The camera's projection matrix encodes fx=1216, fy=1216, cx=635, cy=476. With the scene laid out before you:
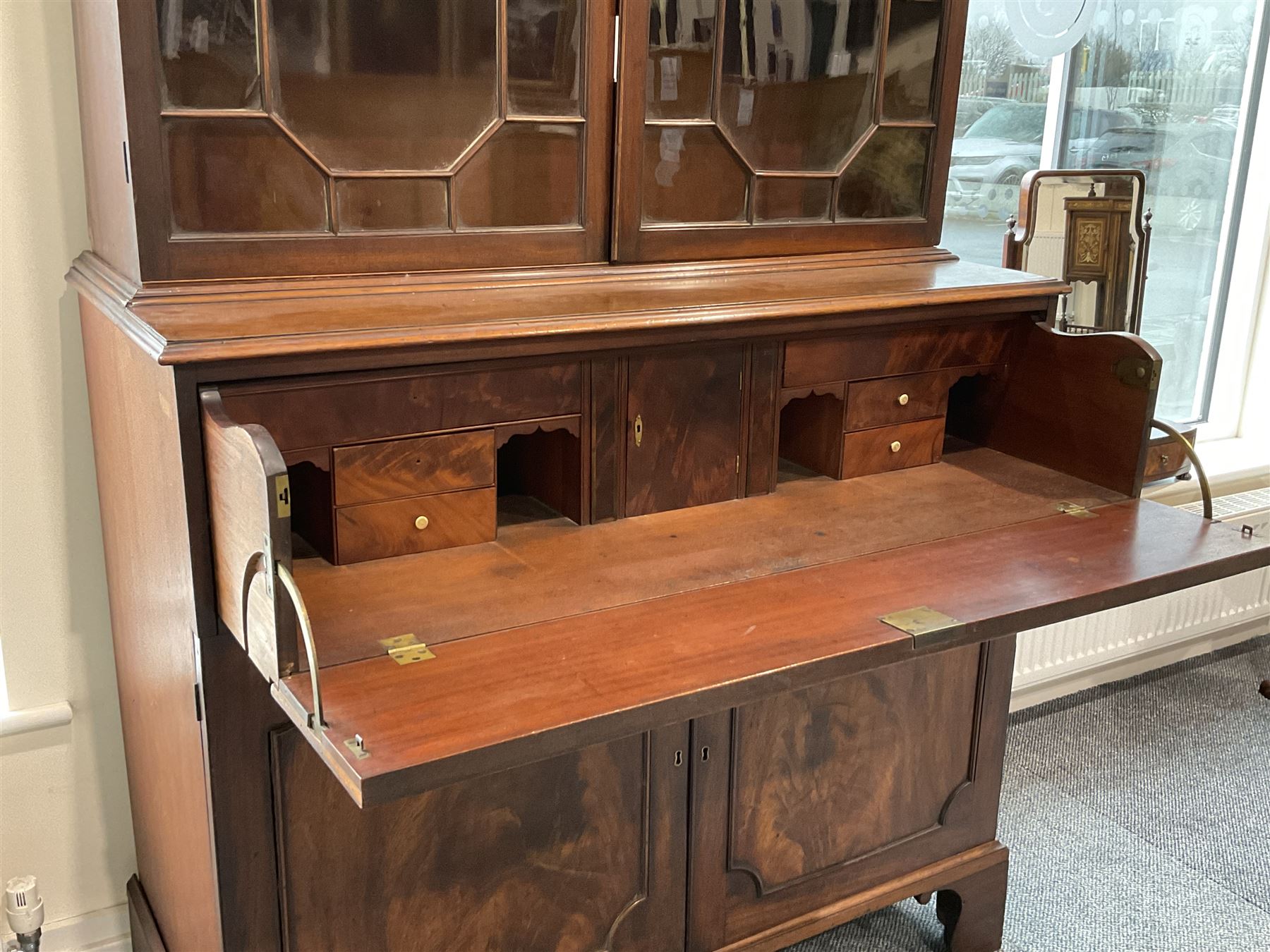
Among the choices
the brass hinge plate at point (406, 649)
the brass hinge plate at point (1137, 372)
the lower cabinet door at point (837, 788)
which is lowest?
the lower cabinet door at point (837, 788)

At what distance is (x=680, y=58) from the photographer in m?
1.73

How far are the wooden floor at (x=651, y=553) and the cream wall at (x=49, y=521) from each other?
23.7 inches

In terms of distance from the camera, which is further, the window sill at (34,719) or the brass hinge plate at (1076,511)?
the window sill at (34,719)

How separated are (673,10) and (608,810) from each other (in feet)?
3.79

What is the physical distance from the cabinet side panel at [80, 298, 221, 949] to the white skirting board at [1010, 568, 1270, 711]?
2007 mm

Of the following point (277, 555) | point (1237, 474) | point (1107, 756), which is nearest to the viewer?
point (277, 555)

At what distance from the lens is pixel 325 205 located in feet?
5.08

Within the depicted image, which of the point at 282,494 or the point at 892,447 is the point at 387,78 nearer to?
the point at 282,494

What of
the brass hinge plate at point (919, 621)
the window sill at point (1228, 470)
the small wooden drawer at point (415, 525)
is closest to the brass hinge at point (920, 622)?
the brass hinge plate at point (919, 621)

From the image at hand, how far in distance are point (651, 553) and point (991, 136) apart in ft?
5.96

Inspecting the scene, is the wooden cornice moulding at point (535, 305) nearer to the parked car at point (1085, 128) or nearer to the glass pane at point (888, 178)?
the glass pane at point (888, 178)

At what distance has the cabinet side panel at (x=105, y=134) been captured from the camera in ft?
4.69

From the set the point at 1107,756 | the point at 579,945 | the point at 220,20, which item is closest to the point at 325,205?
the point at 220,20

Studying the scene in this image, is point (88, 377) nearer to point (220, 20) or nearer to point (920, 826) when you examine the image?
point (220, 20)
